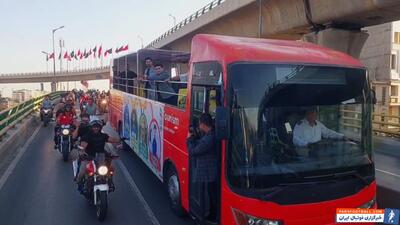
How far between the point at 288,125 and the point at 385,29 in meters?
39.2

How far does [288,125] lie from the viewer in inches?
191

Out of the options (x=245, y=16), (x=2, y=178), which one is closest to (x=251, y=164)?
(x=2, y=178)

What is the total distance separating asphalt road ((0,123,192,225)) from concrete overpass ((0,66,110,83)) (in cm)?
7419

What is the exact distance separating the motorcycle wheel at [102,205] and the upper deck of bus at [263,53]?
2722mm

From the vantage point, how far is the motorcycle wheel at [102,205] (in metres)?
6.64

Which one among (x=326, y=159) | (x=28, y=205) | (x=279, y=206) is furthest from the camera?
(x=28, y=205)

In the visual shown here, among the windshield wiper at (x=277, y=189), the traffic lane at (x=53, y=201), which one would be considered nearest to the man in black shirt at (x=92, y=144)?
the traffic lane at (x=53, y=201)

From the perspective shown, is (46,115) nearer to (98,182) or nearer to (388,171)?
(98,182)

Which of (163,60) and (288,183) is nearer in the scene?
(288,183)

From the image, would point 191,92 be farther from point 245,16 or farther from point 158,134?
point 245,16

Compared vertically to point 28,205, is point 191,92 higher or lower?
higher

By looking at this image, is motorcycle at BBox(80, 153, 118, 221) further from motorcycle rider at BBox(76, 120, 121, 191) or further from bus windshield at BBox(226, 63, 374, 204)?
bus windshield at BBox(226, 63, 374, 204)

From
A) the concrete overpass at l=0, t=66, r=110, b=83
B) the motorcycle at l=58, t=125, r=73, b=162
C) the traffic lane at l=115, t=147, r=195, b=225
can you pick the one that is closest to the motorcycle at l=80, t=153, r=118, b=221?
the traffic lane at l=115, t=147, r=195, b=225

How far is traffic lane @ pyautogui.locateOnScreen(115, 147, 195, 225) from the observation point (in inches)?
272
